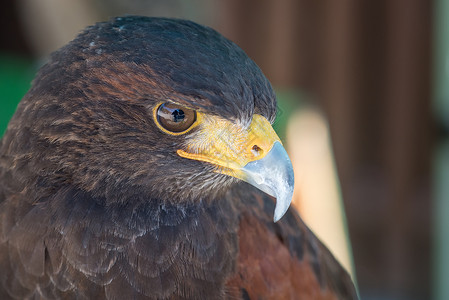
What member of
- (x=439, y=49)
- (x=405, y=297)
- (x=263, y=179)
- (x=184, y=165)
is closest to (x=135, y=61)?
(x=184, y=165)

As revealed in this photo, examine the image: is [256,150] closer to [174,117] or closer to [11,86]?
[174,117]

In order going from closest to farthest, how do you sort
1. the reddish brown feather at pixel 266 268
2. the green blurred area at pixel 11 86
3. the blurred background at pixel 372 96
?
the reddish brown feather at pixel 266 268 → the green blurred area at pixel 11 86 → the blurred background at pixel 372 96

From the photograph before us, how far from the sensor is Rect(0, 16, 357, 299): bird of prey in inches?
66.7

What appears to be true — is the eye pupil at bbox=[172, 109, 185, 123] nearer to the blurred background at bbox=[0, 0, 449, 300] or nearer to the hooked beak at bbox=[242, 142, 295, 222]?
the hooked beak at bbox=[242, 142, 295, 222]

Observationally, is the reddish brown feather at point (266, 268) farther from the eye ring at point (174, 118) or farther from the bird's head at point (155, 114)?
the eye ring at point (174, 118)

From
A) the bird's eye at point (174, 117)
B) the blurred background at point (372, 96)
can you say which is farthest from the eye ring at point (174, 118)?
the blurred background at point (372, 96)

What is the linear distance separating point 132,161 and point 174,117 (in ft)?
0.72

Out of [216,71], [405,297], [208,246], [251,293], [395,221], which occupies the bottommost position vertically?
[405,297]

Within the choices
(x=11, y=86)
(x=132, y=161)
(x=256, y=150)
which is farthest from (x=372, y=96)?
(x=132, y=161)

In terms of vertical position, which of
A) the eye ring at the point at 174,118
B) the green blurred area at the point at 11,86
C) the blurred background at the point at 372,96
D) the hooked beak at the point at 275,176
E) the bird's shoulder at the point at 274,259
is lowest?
the blurred background at the point at 372,96

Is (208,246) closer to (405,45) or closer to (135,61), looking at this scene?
(135,61)

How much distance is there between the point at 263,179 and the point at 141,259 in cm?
46

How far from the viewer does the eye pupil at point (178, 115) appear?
1.69 meters

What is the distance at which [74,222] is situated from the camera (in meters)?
1.74
